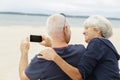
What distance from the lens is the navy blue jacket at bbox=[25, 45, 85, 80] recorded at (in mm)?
2049

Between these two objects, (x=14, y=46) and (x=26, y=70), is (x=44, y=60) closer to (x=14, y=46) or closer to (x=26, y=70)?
(x=26, y=70)

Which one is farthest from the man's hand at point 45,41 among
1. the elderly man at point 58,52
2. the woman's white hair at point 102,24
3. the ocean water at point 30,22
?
the ocean water at point 30,22

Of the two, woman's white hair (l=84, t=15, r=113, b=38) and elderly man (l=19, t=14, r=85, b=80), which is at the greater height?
woman's white hair (l=84, t=15, r=113, b=38)

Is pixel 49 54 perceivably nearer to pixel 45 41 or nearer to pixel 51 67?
pixel 51 67

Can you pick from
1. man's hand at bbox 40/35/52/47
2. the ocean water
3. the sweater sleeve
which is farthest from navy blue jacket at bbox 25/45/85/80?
the ocean water

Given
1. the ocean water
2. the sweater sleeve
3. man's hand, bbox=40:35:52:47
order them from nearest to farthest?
the sweater sleeve, man's hand, bbox=40:35:52:47, the ocean water

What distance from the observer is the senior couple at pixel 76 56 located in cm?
197

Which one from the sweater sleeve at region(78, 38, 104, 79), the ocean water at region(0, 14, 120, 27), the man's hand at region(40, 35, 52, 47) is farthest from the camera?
the ocean water at region(0, 14, 120, 27)

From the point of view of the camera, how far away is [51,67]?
205 cm

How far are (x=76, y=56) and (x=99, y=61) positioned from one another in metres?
0.16

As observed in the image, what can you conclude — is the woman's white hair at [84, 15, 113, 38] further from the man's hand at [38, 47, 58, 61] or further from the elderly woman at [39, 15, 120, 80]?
the man's hand at [38, 47, 58, 61]

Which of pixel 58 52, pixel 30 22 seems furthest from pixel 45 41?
pixel 30 22

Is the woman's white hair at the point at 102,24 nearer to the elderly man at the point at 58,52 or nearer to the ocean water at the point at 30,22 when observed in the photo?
the elderly man at the point at 58,52

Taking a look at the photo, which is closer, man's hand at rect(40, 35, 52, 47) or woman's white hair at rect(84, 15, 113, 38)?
woman's white hair at rect(84, 15, 113, 38)
